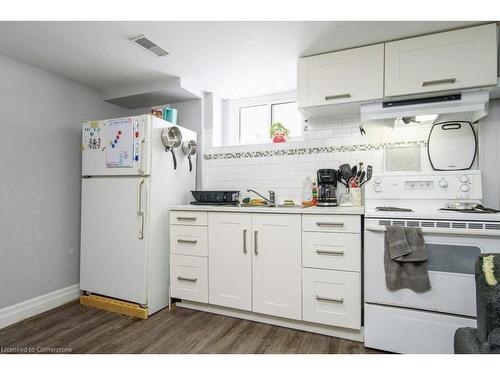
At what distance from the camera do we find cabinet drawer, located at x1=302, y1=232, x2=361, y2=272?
1841mm

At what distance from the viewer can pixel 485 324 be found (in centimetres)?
99

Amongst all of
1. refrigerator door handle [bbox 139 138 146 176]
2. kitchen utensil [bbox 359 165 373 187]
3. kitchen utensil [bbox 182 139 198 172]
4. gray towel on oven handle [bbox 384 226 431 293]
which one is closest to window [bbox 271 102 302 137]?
kitchen utensil [bbox 359 165 373 187]

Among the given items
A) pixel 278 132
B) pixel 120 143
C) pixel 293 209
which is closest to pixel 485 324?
pixel 293 209

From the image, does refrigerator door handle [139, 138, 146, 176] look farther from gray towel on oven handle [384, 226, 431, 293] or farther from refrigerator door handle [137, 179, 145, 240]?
gray towel on oven handle [384, 226, 431, 293]

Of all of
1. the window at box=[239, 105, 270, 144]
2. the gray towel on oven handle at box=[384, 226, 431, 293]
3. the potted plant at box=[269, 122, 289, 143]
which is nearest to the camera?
the gray towel on oven handle at box=[384, 226, 431, 293]

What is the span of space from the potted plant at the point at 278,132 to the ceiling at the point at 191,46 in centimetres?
A: 43

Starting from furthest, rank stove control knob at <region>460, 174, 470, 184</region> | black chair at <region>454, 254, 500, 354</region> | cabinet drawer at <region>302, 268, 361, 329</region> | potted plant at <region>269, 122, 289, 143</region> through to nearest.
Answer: potted plant at <region>269, 122, 289, 143</region>
stove control knob at <region>460, 174, 470, 184</region>
cabinet drawer at <region>302, 268, 361, 329</region>
black chair at <region>454, 254, 500, 354</region>

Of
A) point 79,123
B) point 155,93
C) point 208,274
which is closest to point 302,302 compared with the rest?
point 208,274

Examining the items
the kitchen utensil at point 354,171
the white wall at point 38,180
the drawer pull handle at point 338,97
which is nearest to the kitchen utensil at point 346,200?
the kitchen utensil at point 354,171

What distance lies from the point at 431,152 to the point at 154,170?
226 cm

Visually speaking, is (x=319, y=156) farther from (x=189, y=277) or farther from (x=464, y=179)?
(x=189, y=277)

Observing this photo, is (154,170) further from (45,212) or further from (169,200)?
(45,212)

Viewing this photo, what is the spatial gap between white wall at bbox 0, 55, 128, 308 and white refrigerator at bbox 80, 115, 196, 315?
209 millimetres

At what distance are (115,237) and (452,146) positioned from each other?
2865mm
